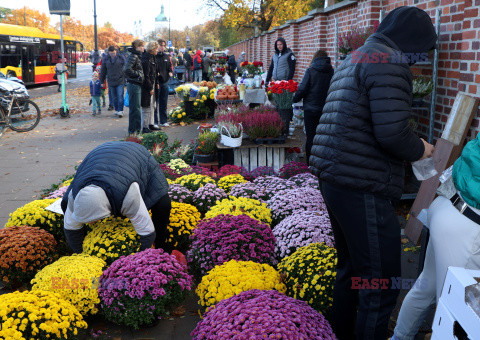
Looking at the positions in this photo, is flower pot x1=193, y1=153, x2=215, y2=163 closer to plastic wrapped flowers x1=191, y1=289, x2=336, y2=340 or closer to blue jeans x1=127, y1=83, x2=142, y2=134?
blue jeans x1=127, y1=83, x2=142, y2=134

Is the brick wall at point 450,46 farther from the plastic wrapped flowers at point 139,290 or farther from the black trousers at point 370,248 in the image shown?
the plastic wrapped flowers at point 139,290

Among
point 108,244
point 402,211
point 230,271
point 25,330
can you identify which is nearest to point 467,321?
point 230,271

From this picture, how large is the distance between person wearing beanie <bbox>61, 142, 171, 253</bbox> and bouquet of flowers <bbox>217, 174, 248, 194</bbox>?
1.54m

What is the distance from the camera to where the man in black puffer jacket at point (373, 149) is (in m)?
2.18

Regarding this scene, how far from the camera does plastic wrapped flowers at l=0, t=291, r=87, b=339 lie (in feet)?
8.62

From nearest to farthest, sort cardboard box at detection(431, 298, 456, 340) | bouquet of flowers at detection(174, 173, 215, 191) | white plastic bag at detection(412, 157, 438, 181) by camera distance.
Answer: cardboard box at detection(431, 298, 456, 340) < white plastic bag at detection(412, 157, 438, 181) < bouquet of flowers at detection(174, 173, 215, 191)

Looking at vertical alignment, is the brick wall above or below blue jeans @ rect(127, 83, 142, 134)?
above

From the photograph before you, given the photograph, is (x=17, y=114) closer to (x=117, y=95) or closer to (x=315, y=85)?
(x=117, y=95)

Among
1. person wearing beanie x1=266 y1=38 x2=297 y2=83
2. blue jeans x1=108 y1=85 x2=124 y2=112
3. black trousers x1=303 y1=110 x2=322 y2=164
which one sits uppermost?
person wearing beanie x1=266 y1=38 x2=297 y2=83

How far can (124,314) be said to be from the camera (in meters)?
3.19

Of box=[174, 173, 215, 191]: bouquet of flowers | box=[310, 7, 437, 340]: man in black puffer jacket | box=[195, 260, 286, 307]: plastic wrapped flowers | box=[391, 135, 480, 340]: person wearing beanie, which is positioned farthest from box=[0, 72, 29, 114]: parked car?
box=[391, 135, 480, 340]: person wearing beanie

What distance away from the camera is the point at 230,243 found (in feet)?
12.1

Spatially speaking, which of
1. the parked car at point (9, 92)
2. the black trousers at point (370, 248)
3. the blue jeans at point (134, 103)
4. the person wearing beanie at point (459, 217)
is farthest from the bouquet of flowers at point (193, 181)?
the parked car at point (9, 92)

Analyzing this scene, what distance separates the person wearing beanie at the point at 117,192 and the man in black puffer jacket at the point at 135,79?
254 inches
